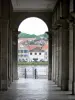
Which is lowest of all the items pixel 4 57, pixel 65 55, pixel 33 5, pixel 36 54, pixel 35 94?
pixel 35 94

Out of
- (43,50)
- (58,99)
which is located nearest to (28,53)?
(43,50)

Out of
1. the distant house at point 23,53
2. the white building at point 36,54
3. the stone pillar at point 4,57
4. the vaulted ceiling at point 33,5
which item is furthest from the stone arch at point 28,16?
the white building at point 36,54

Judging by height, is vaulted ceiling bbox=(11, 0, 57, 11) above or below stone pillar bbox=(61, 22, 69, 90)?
above

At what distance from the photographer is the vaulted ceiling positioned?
31.5 meters

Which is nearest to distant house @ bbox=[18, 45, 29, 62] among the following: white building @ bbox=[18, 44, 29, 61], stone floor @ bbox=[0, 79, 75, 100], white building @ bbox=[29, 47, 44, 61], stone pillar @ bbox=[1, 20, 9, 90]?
white building @ bbox=[18, 44, 29, 61]

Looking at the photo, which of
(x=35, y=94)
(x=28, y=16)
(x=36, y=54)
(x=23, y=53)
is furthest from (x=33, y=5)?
(x=36, y=54)

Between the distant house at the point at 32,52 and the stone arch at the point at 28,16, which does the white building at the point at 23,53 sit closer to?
the distant house at the point at 32,52

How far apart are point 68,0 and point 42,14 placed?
A: 12358 millimetres

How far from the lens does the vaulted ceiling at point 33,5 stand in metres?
31.5

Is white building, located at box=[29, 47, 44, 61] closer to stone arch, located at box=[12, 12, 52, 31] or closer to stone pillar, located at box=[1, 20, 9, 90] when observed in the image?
stone arch, located at box=[12, 12, 52, 31]

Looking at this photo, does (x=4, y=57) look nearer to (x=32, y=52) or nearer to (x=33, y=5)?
(x=33, y=5)

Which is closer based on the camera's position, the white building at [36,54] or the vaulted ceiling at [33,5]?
the vaulted ceiling at [33,5]

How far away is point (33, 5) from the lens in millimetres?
34031

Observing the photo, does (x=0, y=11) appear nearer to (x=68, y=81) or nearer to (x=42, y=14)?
(x=68, y=81)
